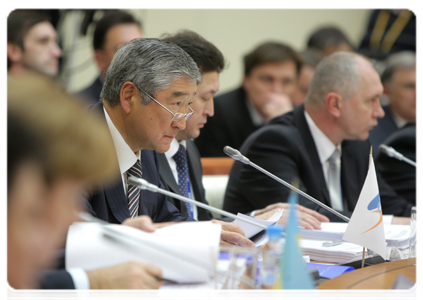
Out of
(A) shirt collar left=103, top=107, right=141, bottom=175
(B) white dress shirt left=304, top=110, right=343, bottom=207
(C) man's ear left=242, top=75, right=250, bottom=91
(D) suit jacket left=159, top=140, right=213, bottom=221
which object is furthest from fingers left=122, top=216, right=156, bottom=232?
(C) man's ear left=242, top=75, right=250, bottom=91

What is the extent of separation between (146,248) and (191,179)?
1.30 metres

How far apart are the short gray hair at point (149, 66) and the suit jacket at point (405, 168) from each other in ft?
6.00

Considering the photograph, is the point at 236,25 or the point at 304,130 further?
the point at 236,25

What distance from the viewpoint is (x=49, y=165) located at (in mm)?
673

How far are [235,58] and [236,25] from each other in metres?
0.39


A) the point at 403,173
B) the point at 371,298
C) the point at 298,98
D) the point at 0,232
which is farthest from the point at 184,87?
the point at 298,98

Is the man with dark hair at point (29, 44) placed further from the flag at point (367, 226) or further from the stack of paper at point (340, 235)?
the flag at point (367, 226)

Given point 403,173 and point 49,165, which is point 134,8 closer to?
point 403,173

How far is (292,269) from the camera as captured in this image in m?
0.83

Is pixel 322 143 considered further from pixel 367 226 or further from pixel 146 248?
pixel 146 248

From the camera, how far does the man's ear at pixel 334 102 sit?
108 inches

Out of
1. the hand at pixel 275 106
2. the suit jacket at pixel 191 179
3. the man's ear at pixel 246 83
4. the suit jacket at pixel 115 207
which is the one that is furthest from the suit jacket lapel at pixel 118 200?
the man's ear at pixel 246 83

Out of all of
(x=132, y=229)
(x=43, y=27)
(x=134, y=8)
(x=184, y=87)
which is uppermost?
(x=134, y=8)

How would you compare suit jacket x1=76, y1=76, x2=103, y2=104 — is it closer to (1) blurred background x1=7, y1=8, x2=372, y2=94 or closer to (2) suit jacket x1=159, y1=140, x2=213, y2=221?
(2) suit jacket x1=159, y1=140, x2=213, y2=221
